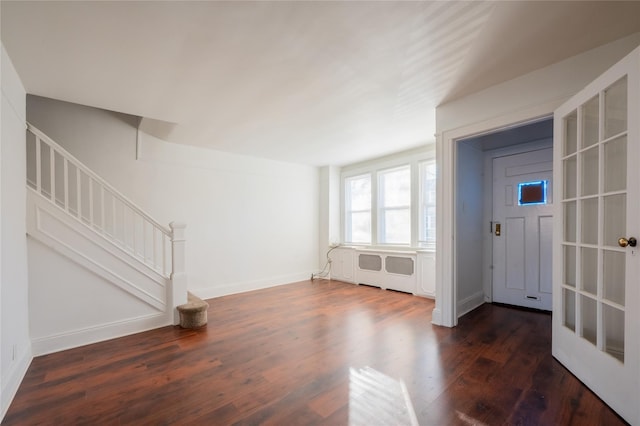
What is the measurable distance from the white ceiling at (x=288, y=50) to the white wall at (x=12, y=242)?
367 mm

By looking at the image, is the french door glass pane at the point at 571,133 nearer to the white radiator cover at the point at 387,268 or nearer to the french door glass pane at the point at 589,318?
the french door glass pane at the point at 589,318

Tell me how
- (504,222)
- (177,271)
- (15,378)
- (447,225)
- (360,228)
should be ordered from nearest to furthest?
(15,378) < (447,225) < (177,271) < (504,222) < (360,228)

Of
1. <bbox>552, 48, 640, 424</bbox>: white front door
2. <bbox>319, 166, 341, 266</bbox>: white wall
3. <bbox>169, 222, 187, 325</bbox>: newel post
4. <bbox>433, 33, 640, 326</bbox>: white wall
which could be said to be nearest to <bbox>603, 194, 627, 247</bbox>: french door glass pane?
<bbox>552, 48, 640, 424</bbox>: white front door

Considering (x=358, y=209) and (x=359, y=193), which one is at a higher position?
(x=359, y=193)

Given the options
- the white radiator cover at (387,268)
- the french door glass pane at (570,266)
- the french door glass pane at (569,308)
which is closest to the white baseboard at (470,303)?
the white radiator cover at (387,268)

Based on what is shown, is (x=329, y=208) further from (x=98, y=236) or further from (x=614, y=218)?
(x=614, y=218)

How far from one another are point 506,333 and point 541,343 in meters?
0.31

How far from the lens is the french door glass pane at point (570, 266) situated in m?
2.18

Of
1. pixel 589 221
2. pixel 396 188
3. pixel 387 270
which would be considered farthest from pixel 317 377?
pixel 396 188

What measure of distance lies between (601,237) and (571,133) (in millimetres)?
902

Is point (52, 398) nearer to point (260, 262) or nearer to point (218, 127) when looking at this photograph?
point (218, 127)

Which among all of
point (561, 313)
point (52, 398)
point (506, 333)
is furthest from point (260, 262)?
point (561, 313)

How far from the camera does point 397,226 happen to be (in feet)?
17.3

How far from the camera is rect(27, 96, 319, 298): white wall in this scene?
3.65 metres
